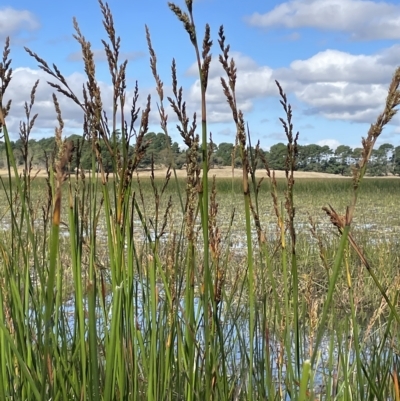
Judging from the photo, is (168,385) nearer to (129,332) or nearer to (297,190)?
(129,332)

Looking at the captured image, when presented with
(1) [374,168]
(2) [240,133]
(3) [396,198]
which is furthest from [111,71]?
(1) [374,168]

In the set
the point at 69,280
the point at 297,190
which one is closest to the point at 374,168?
the point at 297,190

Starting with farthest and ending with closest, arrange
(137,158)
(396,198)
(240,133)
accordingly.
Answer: (396,198) < (137,158) < (240,133)

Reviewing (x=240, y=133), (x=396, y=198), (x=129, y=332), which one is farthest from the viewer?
(x=396, y=198)

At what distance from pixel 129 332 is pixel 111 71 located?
491 millimetres

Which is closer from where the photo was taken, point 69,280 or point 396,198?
point 69,280

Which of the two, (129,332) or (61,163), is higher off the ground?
(61,163)

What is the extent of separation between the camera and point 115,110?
1032mm

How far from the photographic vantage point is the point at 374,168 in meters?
63.3

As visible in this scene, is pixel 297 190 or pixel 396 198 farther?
pixel 297 190

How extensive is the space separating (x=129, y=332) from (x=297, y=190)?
55.6 feet

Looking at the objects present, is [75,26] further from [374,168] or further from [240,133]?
[374,168]

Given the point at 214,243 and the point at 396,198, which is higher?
the point at 214,243

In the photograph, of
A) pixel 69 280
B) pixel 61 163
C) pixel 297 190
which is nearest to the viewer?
pixel 61 163
